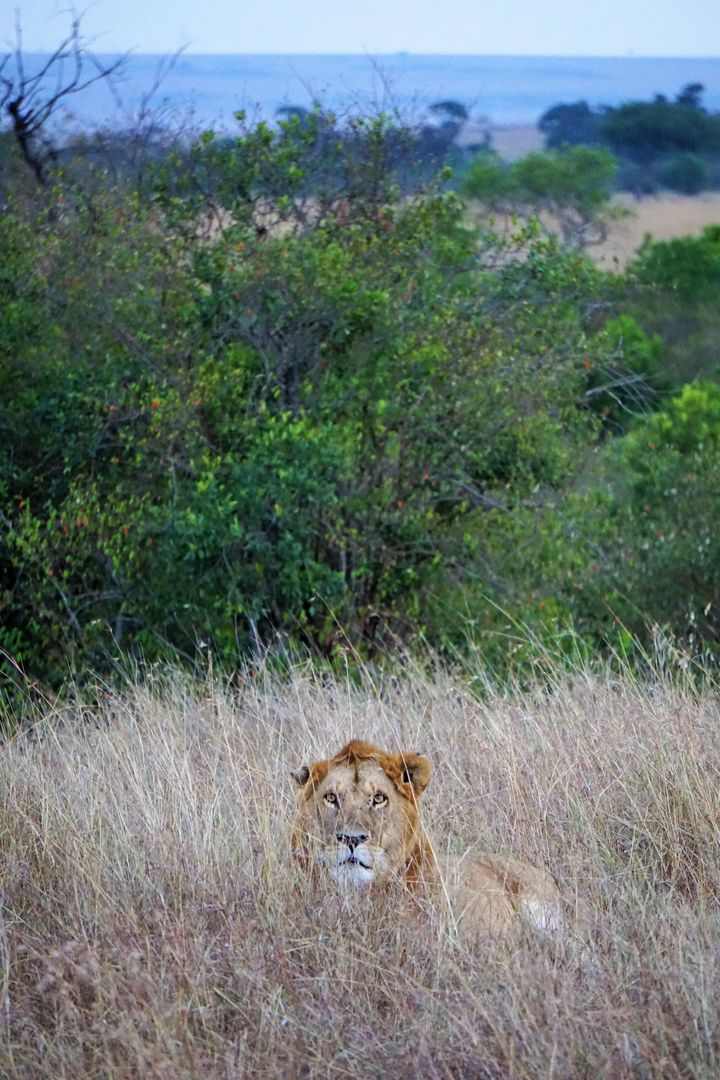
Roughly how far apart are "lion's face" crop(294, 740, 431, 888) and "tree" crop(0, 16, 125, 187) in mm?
8790

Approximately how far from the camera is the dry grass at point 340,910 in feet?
10.5

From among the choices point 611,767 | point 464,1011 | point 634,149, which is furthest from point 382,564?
point 634,149

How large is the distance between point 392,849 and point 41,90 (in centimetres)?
995

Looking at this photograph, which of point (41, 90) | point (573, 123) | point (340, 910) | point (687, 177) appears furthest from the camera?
point (573, 123)

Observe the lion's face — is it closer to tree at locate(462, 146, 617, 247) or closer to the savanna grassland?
the savanna grassland

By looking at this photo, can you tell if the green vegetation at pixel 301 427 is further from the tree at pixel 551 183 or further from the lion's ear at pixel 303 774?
the tree at pixel 551 183

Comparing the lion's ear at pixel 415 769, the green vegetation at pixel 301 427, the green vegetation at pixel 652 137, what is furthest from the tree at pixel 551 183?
the lion's ear at pixel 415 769

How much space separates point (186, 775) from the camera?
16.3ft

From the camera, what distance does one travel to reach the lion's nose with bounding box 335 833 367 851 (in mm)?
3883

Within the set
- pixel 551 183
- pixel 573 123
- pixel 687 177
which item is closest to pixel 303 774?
pixel 551 183

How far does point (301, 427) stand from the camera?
27.1ft

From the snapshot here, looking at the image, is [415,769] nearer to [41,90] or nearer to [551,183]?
[41,90]

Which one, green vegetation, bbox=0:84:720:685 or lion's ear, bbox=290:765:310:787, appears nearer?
lion's ear, bbox=290:765:310:787

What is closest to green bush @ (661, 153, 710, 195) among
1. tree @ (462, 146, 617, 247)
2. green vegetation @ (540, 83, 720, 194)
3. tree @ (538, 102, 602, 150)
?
green vegetation @ (540, 83, 720, 194)
